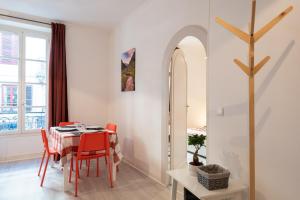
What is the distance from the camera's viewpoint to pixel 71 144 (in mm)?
2771

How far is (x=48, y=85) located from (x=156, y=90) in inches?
101

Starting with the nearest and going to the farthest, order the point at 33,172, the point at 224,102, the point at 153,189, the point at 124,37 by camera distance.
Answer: the point at 224,102 < the point at 153,189 < the point at 33,172 < the point at 124,37

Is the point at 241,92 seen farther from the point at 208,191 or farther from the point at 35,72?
the point at 35,72

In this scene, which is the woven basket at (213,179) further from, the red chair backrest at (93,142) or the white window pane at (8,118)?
the white window pane at (8,118)

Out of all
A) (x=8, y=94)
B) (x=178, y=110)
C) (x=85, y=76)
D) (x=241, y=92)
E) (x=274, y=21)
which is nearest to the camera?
(x=274, y=21)

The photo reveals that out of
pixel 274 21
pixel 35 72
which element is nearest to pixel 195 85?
pixel 35 72

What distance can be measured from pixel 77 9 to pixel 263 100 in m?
3.60

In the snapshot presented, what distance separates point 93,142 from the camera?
2771 millimetres

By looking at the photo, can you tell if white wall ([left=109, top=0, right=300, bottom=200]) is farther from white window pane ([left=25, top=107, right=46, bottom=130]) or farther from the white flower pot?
white window pane ([left=25, top=107, right=46, bottom=130])

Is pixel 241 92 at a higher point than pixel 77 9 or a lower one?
lower

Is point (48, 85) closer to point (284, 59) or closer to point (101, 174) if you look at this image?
point (101, 174)

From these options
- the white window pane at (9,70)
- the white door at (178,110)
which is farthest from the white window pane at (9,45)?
the white door at (178,110)

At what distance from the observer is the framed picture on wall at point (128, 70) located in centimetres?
392

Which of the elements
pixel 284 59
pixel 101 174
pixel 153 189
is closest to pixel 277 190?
pixel 284 59
